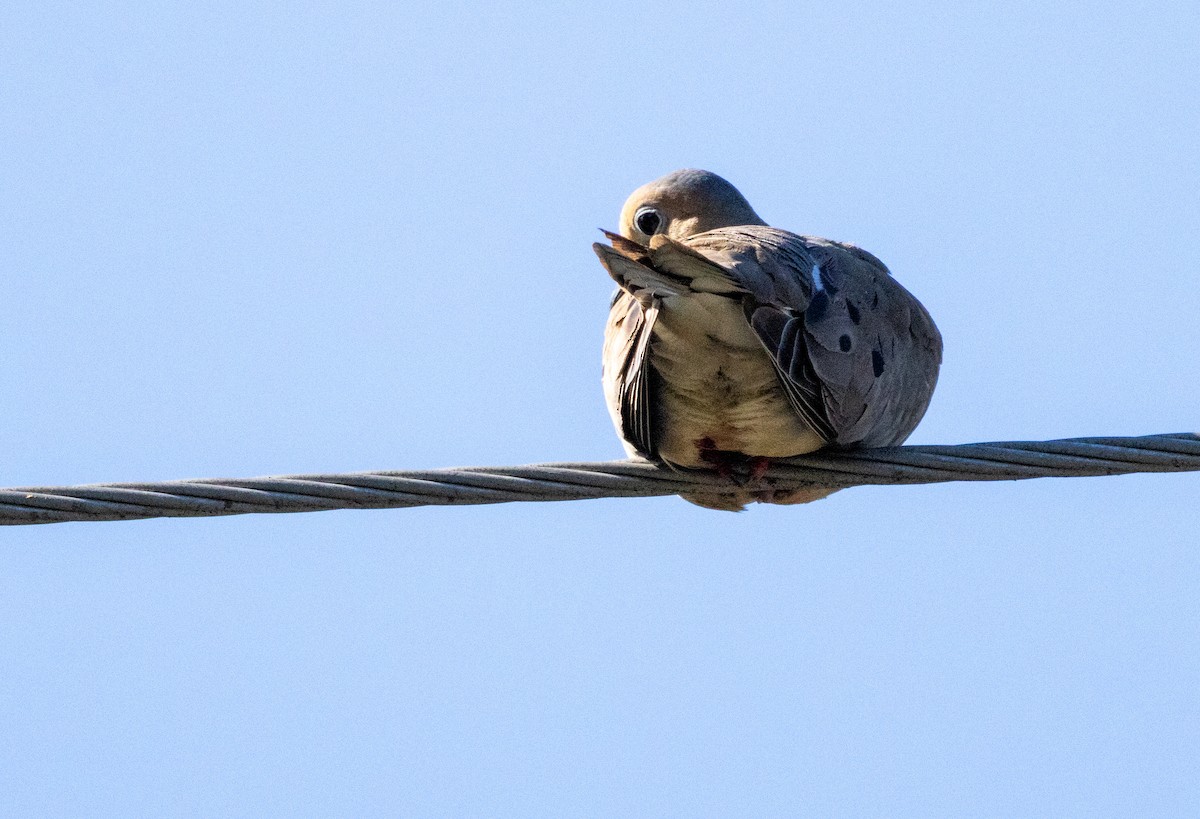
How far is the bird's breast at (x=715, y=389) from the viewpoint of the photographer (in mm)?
5445

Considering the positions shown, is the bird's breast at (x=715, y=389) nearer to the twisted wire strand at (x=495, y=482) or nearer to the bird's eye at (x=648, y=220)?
the twisted wire strand at (x=495, y=482)

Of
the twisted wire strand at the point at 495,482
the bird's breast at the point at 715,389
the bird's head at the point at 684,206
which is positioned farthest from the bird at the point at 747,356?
the bird's head at the point at 684,206

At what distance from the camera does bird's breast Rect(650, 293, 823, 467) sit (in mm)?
5445

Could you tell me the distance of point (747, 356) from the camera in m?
5.59

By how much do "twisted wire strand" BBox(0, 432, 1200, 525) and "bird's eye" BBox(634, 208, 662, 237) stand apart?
2647mm

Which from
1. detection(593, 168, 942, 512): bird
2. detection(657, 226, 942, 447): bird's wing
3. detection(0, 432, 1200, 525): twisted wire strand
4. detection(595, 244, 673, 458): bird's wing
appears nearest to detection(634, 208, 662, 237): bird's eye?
detection(657, 226, 942, 447): bird's wing

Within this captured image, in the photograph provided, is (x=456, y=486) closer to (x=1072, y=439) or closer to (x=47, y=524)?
(x=47, y=524)

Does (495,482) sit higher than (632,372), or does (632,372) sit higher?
(632,372)

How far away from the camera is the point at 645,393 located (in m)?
5.70

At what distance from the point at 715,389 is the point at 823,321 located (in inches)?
15.4

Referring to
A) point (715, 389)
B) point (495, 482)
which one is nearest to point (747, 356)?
point (715, 389)

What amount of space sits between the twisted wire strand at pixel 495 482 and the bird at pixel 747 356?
392 mm

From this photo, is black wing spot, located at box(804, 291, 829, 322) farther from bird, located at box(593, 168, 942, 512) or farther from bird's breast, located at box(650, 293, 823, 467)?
bird's breast, located at box(650, 293, 823, 467)

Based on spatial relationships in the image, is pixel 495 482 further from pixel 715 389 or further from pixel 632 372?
pixel 715 389
